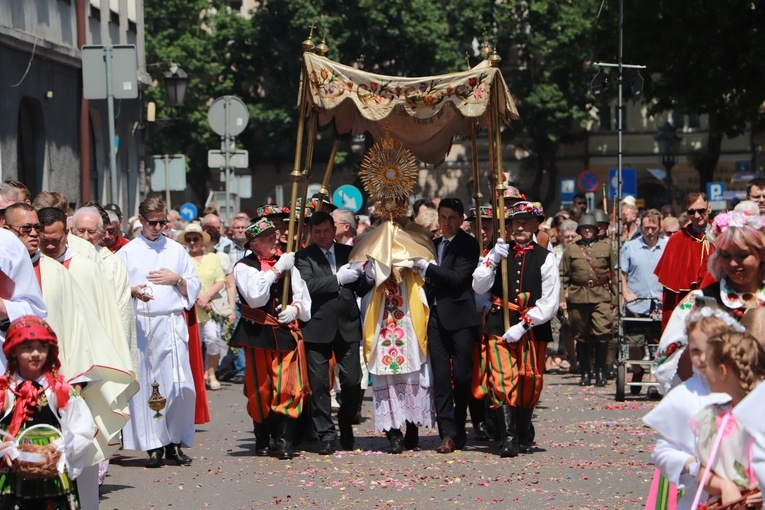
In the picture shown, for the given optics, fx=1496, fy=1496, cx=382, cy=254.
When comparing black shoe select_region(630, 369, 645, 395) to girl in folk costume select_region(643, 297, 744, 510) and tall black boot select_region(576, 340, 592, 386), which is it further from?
girl in folk costume select_region(643, 297, 744, 510)

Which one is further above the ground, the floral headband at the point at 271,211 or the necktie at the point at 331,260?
the floral headband at the point at 271,211

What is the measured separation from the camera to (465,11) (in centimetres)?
5438

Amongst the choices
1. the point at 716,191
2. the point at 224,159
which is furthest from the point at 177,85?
the point at 716,191

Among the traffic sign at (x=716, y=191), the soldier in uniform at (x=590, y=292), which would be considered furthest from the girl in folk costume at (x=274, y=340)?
the traffic sign at (x=716, y=191)

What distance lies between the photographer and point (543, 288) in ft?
37.5

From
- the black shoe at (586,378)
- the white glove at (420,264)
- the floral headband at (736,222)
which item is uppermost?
the floral headband at (736,222)

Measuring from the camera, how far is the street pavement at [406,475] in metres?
9.50

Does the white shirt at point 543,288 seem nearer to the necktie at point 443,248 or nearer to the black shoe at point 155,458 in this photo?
the necktie at point 443,248

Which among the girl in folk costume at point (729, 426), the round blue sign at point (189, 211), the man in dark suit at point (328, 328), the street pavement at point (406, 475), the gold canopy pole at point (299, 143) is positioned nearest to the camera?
the girl in folk costume at point (729, 426)

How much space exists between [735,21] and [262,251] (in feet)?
54.2

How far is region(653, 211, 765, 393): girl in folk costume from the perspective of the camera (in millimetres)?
6695

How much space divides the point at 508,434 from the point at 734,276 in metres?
4.77

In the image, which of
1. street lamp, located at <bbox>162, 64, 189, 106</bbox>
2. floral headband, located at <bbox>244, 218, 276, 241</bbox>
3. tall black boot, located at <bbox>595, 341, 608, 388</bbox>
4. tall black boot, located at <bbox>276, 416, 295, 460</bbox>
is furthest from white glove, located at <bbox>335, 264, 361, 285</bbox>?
street lamp, located at <bbox>162, 64, 189, 106</bbox>

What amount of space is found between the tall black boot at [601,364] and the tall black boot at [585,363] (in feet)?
0.30
